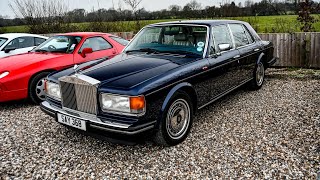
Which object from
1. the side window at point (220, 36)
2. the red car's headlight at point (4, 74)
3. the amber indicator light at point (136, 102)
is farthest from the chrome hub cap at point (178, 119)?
the red car's headlight at point (4, 74)

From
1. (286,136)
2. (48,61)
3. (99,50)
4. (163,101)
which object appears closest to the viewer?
(163,101)

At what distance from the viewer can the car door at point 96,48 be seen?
239 inches

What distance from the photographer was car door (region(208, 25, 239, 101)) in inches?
173

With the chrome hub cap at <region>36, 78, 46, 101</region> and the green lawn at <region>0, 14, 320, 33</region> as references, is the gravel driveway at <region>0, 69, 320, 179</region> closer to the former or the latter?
the chrome hub cap at <region>36, 78, 46, 101</region>

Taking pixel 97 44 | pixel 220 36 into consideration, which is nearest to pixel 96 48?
pixel 97 44

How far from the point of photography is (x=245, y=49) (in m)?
5.46

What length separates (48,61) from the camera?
566 centimetres

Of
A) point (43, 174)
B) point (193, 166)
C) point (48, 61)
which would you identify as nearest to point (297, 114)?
point (193, 166)

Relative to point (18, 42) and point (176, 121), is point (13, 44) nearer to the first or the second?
point (18, 42)

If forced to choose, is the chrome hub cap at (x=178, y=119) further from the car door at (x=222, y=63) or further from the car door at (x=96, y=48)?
the car door at (x=96, y=48)

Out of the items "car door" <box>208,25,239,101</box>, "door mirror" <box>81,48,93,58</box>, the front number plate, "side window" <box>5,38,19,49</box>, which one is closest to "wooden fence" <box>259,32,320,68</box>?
"car door" <box>208,25,239,101</box>

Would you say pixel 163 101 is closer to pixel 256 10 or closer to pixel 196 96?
pixel 196 96

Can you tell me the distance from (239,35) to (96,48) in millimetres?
3233

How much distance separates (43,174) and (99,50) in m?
3.83
